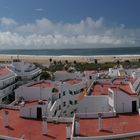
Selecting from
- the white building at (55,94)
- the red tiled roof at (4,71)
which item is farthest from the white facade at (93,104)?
the red tiled roof at (4,71)

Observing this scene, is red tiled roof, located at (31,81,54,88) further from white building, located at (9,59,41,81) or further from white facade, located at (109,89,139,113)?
white facade, located at (109,89,139,113)

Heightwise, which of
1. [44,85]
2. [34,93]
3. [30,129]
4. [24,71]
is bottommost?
[30,129]

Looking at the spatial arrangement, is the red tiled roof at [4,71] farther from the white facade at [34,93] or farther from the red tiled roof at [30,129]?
the red tiled roof at [30,129]

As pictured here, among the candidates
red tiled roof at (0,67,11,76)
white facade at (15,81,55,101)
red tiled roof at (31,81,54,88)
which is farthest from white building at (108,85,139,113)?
red tiled roof at (0,67,11,76)

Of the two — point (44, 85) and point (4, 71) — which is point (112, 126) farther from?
point (4, 71)

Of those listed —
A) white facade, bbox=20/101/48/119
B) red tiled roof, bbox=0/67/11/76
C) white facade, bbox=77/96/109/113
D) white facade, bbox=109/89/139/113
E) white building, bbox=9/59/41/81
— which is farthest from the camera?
white building, bbox=9/59/41/81

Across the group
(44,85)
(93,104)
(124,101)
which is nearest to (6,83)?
(44,85)
